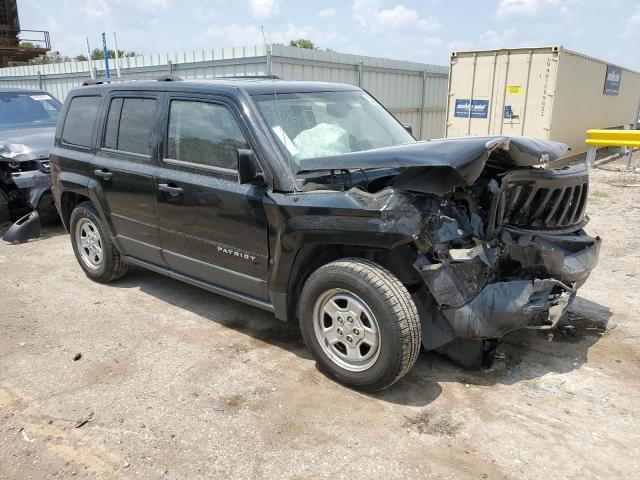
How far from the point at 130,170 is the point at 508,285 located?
313 cm

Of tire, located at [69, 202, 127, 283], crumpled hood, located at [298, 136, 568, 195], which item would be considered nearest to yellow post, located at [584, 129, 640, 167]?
crumpled hood, located at [298, 136, 568, 195]

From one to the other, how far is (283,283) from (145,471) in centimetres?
139

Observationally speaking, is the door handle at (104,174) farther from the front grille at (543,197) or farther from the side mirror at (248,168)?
the front grille at (543,197)

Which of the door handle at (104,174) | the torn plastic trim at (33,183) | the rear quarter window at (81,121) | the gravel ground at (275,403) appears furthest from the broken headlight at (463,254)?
the torn plastic trim at (33,183)

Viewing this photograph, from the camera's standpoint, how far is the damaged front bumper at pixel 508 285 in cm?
305

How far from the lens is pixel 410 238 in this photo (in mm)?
2951

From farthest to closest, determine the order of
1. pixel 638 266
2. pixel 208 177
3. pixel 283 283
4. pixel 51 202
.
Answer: pixel 51 202 → pixel 638 266 → pixel 208 177 → pixel 283 283

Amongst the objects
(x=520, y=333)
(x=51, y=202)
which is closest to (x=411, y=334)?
(x=520, y=333)

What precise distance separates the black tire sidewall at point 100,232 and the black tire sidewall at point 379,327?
2.60m

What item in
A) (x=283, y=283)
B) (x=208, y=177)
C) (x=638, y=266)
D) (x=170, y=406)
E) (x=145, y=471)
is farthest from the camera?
(x=638, y=266)

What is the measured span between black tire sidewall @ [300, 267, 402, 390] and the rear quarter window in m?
2.95

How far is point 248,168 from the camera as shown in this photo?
341 cm

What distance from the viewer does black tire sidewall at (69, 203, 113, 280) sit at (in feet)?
16.7

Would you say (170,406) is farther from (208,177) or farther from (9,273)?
(9,273)
